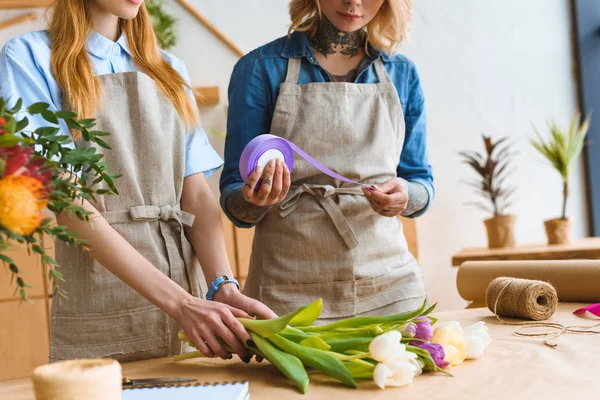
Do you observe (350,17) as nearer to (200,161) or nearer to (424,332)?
(200,161)

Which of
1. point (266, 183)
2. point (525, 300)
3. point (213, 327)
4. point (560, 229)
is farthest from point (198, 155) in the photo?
point (560, 229)

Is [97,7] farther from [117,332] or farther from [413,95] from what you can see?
[413,95]

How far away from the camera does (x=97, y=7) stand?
1.63 m

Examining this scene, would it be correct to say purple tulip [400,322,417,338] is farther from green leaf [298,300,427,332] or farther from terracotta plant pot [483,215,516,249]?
terracotta plant pot [483,215,516,249]

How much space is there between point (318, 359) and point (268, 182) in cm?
54

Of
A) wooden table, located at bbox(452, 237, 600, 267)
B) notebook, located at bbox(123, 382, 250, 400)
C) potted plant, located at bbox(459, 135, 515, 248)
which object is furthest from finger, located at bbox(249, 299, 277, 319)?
potted plant, located at bbox(459, 135, 515, 248)

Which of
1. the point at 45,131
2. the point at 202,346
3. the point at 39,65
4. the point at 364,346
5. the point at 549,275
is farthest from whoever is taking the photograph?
the point at 549,275

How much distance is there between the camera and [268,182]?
1551 millimetres

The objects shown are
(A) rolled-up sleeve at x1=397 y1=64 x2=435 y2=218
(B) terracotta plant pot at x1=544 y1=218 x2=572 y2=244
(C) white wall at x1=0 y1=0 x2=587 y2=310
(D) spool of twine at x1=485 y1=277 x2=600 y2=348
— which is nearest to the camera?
(D) spool of twine at x1=485 y1=277 x2=600 y2=348

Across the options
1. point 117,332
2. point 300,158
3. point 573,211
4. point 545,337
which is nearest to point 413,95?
point 300,158

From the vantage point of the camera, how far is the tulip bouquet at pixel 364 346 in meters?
1.07

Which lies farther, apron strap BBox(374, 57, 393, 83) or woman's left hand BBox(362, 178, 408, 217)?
apron strap BBox(374, 57, 393, 83)

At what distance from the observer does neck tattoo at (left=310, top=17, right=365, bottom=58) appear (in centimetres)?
199

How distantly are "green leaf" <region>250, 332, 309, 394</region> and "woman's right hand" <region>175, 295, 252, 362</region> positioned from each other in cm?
3
